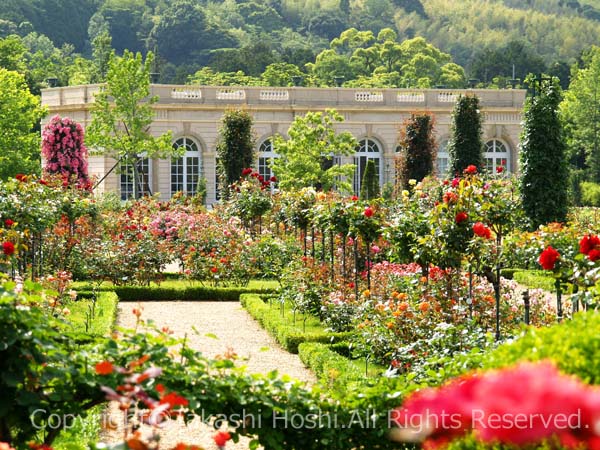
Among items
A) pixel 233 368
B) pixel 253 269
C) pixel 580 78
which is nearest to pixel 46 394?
pixel 233 368

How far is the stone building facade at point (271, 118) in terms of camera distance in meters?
38.4

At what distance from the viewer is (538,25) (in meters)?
96.7

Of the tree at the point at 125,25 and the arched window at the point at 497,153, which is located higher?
the tree at the point at 125,25

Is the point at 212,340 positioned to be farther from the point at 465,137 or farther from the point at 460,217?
the point at 465,137

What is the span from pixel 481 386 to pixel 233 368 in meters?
3.34

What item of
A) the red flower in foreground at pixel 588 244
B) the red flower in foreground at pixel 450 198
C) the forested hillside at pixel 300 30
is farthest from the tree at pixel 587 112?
the red flower in foreground at pixel 588 244

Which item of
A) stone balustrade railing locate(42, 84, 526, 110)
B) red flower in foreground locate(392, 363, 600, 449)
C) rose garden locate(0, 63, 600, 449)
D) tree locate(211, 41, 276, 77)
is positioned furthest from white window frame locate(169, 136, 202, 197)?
red flower in foreground locate(392, 363, 600, 449)

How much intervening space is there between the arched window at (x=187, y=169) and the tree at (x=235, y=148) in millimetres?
7190

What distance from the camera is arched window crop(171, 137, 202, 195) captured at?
127ft

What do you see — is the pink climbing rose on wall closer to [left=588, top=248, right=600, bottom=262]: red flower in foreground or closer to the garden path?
the garden path

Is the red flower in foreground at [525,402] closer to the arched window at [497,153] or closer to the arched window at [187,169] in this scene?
the arched window at [187,169]

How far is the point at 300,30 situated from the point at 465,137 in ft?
234

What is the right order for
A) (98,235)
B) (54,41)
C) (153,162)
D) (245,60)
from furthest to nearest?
(54,41)
(245,60)
(153,162)
(98,235)

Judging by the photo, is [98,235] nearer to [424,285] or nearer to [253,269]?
[253,269]
